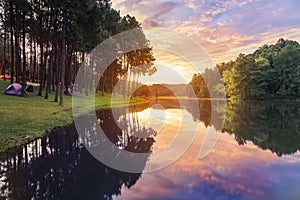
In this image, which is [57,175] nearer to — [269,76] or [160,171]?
[160,171]

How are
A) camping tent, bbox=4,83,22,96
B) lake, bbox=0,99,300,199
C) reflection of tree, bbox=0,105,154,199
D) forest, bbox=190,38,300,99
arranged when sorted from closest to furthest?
reflection of tree, bbox=0,105,154,199, lake, bbox=0,99,300,199, camping tent, bbox=4,83,22,96, forest, bbox=190,38,300,99

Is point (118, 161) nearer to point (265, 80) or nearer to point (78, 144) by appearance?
point (78, 144)

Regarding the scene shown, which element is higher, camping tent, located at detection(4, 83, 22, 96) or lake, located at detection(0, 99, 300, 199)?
camping tent, located at detection(4, 83, 22, 96)

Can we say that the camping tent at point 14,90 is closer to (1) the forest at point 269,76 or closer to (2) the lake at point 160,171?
(2) the lake at point 160,171

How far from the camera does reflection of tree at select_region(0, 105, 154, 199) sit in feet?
18.5

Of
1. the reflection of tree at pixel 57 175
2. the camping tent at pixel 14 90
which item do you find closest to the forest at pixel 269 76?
the camping tent at pixel 14 90

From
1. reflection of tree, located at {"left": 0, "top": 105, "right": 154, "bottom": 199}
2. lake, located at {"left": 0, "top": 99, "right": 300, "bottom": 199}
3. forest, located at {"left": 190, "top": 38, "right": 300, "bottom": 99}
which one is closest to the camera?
reflection of tree, located at {"left": 0, "top": 105, "right": 154, "bottom": 199}

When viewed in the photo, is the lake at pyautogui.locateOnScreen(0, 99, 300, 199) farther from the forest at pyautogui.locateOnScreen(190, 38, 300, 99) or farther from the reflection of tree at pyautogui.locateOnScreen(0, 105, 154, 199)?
the forest at pyautogui.locateOnScreen(190, 38, 300, 99)

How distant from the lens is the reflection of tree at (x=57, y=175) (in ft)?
18.5

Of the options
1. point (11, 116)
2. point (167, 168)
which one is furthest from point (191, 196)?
point (11, 116)

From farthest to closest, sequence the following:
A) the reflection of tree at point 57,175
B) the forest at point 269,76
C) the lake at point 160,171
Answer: the forest at point 269,76, the lake at point 160,171, the reflection of tree at point 57,175

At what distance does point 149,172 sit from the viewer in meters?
7.31

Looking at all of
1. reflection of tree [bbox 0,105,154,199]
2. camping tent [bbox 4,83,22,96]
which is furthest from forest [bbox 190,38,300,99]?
reflection of tree [bbox 0,105,154,199]

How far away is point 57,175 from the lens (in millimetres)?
6703
